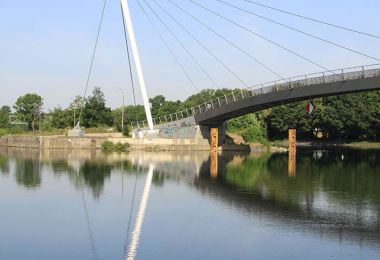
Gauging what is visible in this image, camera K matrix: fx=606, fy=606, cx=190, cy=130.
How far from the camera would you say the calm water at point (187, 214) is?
658 inches

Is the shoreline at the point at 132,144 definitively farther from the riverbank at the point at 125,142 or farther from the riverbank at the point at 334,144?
the riverbank at the point at 334,144

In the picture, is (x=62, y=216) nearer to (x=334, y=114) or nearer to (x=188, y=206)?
(x=188, y=206)

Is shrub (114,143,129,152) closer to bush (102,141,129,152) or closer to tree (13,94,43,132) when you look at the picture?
bush (102,141,129,152)

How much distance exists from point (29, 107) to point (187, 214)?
288 feet

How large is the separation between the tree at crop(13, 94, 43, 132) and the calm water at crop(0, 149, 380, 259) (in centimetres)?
6820

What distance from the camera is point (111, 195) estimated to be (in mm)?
27734

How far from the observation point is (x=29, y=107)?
347 feet

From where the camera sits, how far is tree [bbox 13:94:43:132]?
106 metres

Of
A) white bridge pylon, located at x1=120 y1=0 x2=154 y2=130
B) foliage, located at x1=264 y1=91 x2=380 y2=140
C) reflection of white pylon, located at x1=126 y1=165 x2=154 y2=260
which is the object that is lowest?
reflection of white pylon, located at x1=126 y1=165 x2=154 y2=260

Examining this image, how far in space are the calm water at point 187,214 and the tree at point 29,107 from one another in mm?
68203

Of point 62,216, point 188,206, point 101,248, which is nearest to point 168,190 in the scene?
point 188,206

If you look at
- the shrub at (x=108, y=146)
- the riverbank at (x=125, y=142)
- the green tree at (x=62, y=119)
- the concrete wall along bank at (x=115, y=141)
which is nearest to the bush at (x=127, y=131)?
the riverbank at (x=125, y=142)

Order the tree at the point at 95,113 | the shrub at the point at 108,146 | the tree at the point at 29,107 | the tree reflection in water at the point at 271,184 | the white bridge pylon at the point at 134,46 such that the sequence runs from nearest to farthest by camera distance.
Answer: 1. the tree reflection in water at the point at 271,184
2. the white bridge pylon at the point at 134,46
3. the shrub at the point at 108,146
4. the tree at the point at 95,113
5. the tree at the point at 29,107

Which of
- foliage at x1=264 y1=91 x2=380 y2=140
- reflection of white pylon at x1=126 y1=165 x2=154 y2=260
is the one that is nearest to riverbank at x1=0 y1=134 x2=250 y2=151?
foliage at x1=264 y1=91 x2=380 y2=140
